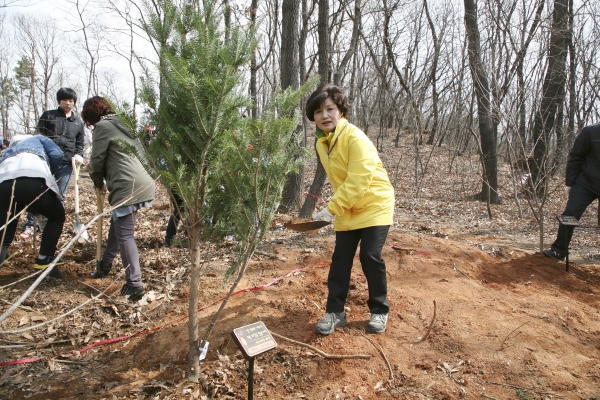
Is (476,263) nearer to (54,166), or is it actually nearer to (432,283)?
(432,283)

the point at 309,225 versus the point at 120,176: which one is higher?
the point at 120,176

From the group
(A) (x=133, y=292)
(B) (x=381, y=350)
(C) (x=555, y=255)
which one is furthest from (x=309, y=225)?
(C) (x=555, y=255)

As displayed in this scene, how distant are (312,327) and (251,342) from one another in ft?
3.55

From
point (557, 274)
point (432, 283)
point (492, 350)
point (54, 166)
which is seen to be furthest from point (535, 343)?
point (54, 166)

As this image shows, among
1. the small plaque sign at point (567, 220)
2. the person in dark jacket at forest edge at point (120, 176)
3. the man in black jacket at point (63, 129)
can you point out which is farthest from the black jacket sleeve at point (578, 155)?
the man in black jacket at point (63, 129)

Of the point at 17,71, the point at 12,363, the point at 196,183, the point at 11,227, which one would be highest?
the point at 17,71

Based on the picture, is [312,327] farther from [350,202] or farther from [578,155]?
[578,155]

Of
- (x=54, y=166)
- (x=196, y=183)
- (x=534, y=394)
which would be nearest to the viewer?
(x=196, y=183)

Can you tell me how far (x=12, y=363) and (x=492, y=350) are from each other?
11.0 feet

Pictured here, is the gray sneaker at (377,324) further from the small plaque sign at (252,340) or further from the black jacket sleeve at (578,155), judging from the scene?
the black jacket sleeve at (578,155)

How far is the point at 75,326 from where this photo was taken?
3.02m

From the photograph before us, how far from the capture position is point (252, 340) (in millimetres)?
1801

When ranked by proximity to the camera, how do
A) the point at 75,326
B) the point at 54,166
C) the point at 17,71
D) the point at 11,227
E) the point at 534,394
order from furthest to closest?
the point at 17,71, the point at 54,166, the point at 11,227, the point at 75,326, the point at 534,394

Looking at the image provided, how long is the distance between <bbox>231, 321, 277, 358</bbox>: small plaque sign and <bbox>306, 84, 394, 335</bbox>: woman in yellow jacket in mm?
869
